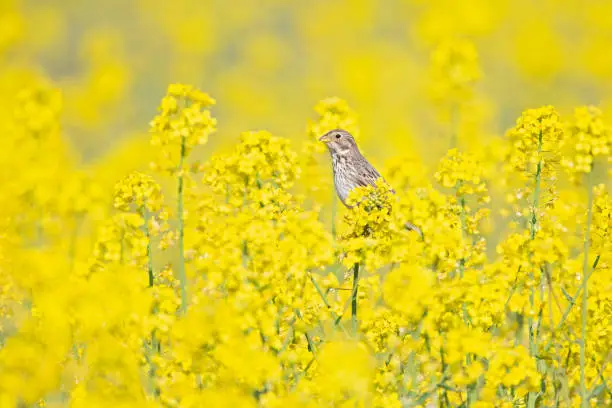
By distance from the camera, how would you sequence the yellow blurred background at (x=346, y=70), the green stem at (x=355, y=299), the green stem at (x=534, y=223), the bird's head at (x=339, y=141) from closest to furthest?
the green stem at (x=355, y=299) < the green stem at (x=534, y=223) < the bird's head at (x=339, y=141) < the yellow blurred background at (x=346, y=70)

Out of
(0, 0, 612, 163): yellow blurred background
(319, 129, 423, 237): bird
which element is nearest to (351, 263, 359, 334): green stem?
(319, 129, 423, 237): bird

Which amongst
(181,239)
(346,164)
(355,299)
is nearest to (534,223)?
(355,299)

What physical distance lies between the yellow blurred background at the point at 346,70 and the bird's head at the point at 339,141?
4354 mm

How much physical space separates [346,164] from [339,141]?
0.23m

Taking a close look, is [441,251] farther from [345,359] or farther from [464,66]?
[464,66]

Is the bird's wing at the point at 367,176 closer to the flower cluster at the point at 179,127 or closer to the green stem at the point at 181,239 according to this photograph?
the flower cluster at the point at 179,127

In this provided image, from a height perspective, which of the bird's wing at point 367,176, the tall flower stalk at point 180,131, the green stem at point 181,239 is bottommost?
the green stem at point 181,239

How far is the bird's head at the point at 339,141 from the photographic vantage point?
645 cm

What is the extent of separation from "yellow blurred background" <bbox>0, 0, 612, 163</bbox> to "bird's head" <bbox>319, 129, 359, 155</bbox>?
4.35m

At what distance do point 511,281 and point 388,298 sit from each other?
0.83 m

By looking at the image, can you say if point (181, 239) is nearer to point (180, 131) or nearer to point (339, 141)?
point (180, 131)

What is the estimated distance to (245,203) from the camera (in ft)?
15.4

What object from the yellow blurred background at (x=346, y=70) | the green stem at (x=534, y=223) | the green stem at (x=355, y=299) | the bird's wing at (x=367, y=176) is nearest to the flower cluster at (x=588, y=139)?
the green stem at (x=534, y=223)

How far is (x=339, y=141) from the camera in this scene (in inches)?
257
